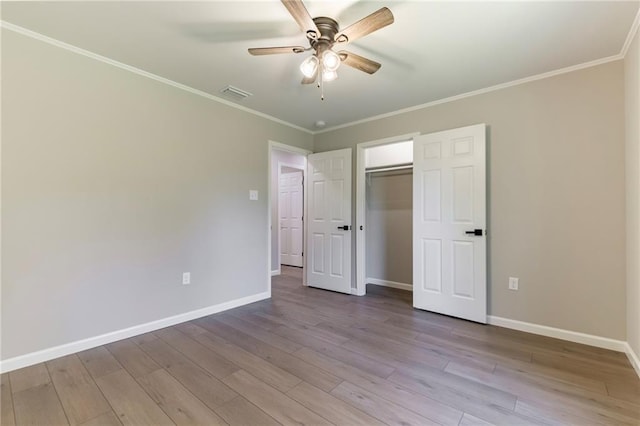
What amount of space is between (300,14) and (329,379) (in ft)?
7.48

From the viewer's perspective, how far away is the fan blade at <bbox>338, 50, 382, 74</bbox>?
2045 millimetres

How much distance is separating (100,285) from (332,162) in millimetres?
3062

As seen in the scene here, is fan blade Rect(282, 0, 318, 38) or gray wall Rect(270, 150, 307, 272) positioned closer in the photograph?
fan blade Rect(282, 0, 318, 38)

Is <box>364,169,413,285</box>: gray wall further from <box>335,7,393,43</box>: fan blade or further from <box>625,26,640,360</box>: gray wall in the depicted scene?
<box>335,7,393,43</box>: fan blade

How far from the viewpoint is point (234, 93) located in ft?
10.4

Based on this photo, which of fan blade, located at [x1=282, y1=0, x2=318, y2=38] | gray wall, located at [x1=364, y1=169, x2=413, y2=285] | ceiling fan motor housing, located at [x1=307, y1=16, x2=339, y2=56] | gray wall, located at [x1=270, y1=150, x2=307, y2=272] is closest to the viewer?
fan blade, located at [x1=282, y1=0, x2=318, y2=38]

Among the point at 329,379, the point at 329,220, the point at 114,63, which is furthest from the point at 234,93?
the point at 329,379

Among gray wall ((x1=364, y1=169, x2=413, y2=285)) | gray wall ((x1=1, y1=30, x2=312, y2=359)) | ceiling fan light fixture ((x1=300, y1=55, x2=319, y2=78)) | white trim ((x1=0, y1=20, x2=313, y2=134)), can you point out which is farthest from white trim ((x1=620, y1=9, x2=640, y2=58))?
gray wall ((x1=1, y1=30, x2=312, y2=359))

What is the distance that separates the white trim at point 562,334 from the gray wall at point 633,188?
13 cm

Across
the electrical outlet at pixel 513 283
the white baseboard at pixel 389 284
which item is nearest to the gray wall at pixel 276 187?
the white baseboard at pixel 389 284

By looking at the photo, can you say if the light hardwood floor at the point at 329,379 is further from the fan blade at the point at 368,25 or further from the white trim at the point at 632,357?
the fan blade at the point at 368,25

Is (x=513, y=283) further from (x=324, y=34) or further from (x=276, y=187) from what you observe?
(x=276, y=187)

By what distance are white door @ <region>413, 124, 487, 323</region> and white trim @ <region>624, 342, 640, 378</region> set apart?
1.00m

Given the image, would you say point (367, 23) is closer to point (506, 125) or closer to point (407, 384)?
point (506, 125)
